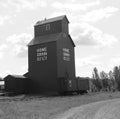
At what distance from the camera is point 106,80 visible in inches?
3991

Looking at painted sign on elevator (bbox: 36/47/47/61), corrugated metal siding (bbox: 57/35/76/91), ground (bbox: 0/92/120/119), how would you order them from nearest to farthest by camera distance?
ground (bbox: 0/92/120/119), corrugated metal siding (bbox: 57/35/76/91), painted sign on elevator (bbox: 36/47/47/61)

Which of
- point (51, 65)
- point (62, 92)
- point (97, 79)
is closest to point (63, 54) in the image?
point (51, 65)

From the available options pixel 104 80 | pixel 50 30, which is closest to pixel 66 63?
pixel 50 30

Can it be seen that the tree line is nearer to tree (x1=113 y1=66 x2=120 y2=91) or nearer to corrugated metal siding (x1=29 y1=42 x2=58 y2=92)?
tree (x1=113 y1=66 x2=120 y2=91)

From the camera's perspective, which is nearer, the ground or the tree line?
the ground

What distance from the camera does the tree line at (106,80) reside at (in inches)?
3625

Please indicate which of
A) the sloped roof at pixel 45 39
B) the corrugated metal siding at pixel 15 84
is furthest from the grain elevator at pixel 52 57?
the corrugated metal siding at pixel 15 84

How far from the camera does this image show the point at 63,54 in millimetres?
54781

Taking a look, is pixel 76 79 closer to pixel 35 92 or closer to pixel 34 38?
pixel 35 92

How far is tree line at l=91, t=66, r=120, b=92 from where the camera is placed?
92.1 meters

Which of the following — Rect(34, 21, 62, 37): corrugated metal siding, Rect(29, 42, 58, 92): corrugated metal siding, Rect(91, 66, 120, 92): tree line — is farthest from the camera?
Rect(91, 66, 120, 92): tree line

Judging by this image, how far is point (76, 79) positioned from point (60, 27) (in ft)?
34.3

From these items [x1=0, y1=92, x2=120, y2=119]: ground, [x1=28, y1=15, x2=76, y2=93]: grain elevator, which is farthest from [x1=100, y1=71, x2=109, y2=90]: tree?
[x1=0, y1=92, x2=120, y2=119]: ground

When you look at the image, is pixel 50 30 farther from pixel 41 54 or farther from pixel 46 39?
pixel 41 54
